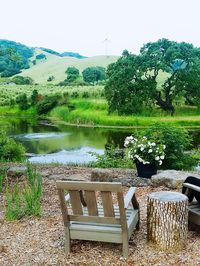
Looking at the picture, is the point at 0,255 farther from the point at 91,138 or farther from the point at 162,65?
the point at 162,65

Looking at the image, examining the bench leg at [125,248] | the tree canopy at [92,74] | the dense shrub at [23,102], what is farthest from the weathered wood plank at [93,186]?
the tree canopy at [92,74]

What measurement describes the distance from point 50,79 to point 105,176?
264ft

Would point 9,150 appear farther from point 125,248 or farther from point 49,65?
point 49,65

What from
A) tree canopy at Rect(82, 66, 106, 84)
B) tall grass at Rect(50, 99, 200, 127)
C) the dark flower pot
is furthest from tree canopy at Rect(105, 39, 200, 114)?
tree canopy at Rect(82, 66, 106, 84)

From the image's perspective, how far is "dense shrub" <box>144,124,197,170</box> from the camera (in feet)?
32.2

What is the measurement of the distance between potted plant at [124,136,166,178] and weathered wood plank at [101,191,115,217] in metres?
4.22

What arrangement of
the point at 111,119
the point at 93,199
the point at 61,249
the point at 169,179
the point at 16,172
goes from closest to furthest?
the point at 93,199
the point at 61,249
the point at 169,179
the point at 16,172
the point at 111,119

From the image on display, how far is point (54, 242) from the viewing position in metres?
5.39

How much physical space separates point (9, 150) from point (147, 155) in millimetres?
6510

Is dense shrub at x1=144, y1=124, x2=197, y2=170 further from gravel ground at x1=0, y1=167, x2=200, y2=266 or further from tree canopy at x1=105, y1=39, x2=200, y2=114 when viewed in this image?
tree canopy at x1=105, y1=39, x2=200, y2=114


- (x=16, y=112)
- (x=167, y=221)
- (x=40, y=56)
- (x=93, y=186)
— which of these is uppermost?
(x=40, y=56)

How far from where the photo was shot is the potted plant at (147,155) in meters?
8.97

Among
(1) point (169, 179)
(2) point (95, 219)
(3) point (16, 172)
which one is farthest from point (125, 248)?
(3) point (16, 172)

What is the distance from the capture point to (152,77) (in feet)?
133
